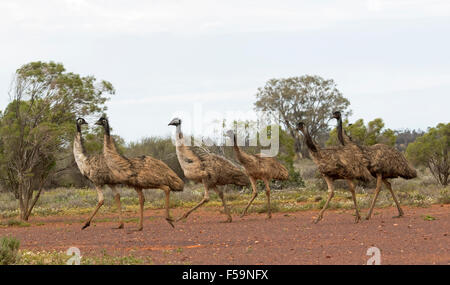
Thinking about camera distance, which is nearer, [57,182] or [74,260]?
[74,260]

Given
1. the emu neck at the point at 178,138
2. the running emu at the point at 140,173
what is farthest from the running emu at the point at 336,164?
the running emu at the point at 140,173

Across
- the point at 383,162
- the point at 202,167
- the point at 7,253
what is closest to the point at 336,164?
the point at 383,162

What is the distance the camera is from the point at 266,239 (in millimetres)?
11797

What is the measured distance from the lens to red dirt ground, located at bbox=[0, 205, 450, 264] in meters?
9.36

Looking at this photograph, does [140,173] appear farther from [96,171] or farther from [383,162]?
[383,162]

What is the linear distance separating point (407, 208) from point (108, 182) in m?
9.54

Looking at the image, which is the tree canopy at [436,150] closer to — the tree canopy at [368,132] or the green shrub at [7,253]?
the tree canopy at [368,132]

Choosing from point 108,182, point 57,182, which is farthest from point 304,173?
point 108,182

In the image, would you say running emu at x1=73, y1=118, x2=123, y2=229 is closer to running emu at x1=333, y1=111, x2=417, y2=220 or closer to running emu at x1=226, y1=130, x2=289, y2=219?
running emu at x1=226, y1=130, x2=289, y2=219

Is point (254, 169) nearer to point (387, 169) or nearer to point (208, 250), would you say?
point (387, 169)

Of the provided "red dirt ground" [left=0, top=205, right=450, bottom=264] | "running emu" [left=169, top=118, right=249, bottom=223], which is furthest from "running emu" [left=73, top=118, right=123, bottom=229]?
"running emu" [left=169, top=118, right=249, bottom=223]

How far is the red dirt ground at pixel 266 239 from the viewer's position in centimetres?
936
